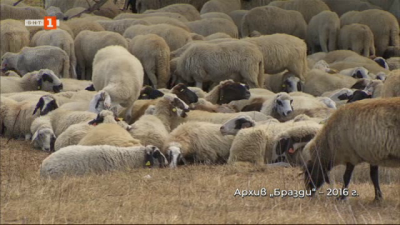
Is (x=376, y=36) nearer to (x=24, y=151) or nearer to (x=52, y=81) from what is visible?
(x=52, y=81)

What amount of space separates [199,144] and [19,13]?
50.0ft

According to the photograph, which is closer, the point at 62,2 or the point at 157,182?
the point at 157,182

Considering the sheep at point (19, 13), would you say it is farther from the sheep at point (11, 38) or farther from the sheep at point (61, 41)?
the sheep at point (61, 41)

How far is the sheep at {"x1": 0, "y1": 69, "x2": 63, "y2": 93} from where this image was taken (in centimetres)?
1642

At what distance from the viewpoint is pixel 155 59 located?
17.7 m

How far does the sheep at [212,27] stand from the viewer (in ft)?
78.1


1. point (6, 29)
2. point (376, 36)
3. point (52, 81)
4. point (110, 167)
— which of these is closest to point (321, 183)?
point (110, 167)

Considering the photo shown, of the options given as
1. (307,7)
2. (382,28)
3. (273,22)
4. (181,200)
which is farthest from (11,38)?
(181,200)

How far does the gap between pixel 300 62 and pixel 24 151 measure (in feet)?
25.3

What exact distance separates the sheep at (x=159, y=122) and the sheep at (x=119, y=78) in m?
0.78

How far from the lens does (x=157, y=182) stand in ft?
29.8

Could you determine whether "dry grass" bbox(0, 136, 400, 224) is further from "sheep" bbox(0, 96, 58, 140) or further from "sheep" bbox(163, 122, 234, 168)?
"sheep" bbox(0, 96, 58, 140)

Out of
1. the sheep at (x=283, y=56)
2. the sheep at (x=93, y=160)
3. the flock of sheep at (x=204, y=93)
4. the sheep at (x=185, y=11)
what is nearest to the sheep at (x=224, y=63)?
the flock of sheep at (x=204, y=93)

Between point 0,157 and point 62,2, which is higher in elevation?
point 0,157
